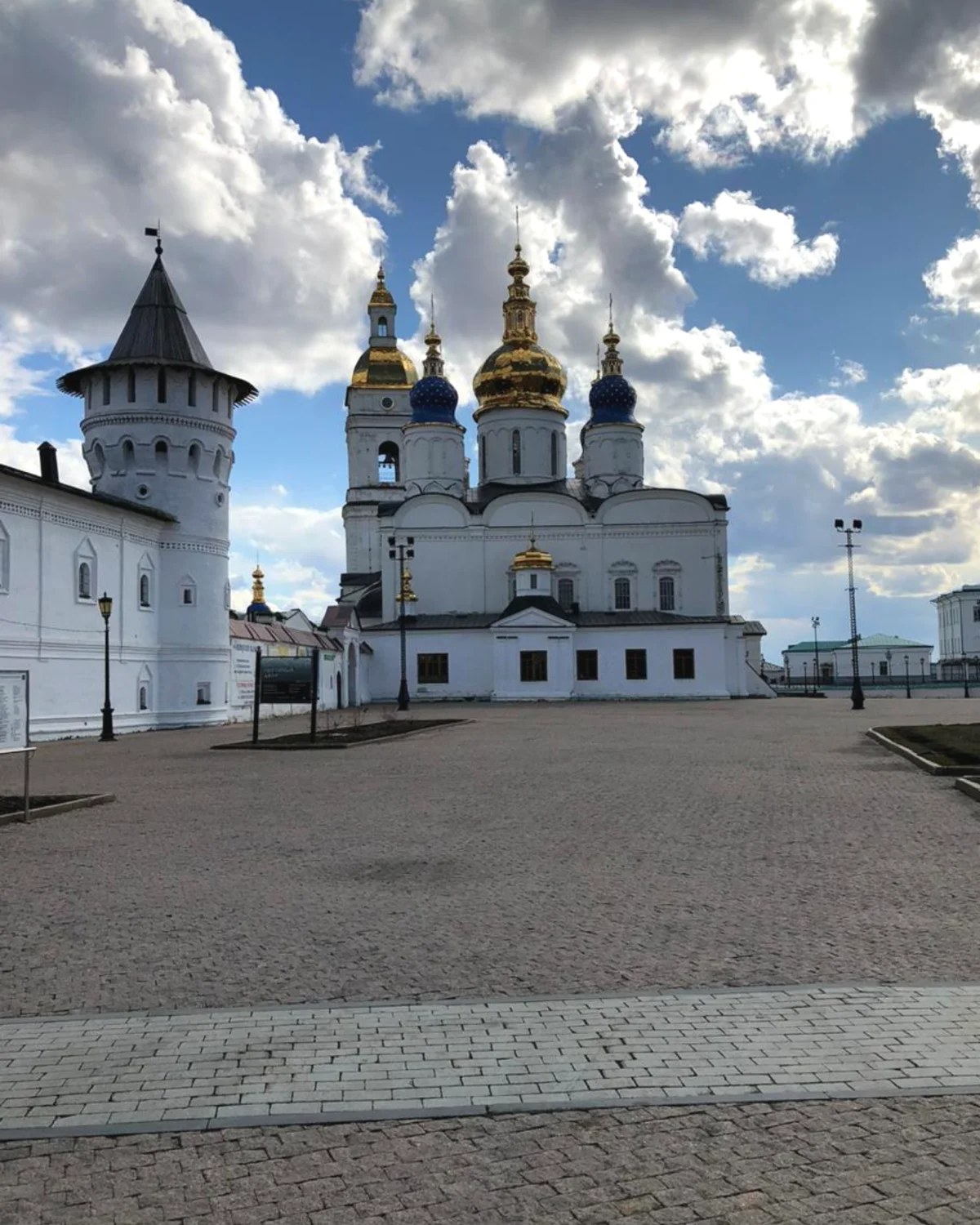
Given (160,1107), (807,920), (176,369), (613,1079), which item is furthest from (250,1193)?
(176,369)

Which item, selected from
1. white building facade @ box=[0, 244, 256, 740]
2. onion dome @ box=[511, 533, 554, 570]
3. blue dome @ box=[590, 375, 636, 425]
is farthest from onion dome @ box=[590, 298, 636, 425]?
white building facade @ box=[0, 244, 256, 740]

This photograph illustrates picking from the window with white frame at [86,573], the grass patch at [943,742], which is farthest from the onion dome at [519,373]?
the grass patch at [943,742]

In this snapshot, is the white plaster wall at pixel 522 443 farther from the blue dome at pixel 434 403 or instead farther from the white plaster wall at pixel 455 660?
the white plaster wall at pixel 455 660

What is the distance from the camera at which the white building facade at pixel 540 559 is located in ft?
165

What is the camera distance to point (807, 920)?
7258 millimetres

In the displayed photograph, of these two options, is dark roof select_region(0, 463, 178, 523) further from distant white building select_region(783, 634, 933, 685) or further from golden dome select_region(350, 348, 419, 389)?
distant white building select_region(783, 634, 933, 685)

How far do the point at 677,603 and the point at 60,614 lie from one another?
32.3 m

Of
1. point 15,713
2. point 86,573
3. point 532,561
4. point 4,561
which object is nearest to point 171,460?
point 86,573

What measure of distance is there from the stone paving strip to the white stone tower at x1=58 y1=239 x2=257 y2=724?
2986 cm

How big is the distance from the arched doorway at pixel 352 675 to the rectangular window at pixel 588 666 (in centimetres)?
992

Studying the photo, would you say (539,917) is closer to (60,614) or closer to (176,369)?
(60,614)

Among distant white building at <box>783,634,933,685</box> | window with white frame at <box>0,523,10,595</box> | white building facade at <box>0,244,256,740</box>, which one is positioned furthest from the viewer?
distant white building at <box>783,634,933,685</box>

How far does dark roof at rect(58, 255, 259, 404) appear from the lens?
34156mm

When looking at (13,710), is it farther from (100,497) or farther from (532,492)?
(532,492)
